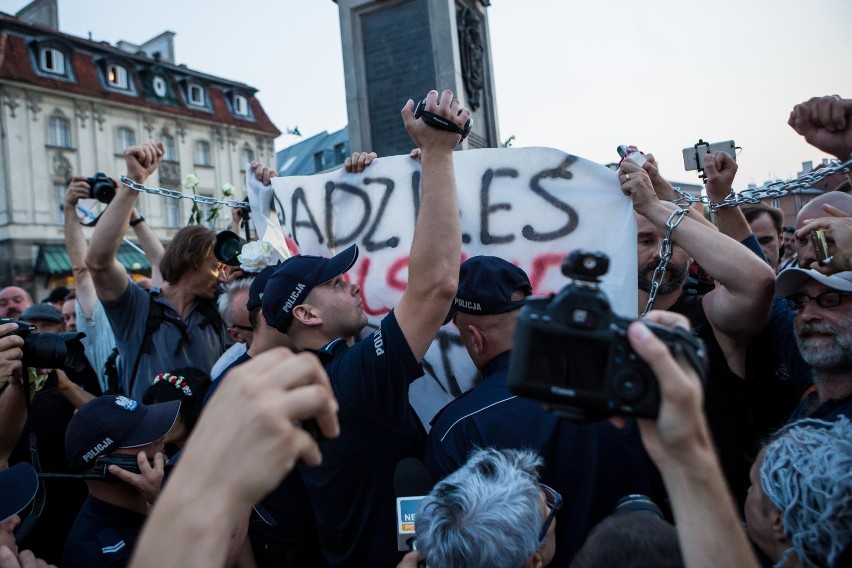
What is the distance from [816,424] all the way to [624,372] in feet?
3.38

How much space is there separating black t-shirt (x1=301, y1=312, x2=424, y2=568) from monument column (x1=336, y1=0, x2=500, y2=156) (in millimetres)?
4521

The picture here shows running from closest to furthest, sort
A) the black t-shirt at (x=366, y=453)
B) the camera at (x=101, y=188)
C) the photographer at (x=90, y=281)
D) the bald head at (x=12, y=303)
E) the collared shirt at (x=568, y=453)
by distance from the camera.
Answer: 1. the collared shirt at (x=568, y=453)
2. the black t-shirt at (x=366, y=453)
3. the camera at (x=101, y=188)
4. the photographer at (x=90, y=281)
5. the bald head at (x=12, y=303)

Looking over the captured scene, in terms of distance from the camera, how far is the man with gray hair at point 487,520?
59.4 inches

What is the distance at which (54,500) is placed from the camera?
127 inches

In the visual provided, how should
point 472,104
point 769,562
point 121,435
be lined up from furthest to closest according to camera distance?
point 472,104 → point 121,435 → point 769,562

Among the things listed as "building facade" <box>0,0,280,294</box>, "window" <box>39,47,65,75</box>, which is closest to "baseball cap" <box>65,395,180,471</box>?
"building facade" <box>0,0,280,294</box>

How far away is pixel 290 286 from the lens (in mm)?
2600

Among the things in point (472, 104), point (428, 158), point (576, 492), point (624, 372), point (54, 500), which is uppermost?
point (472, 104)

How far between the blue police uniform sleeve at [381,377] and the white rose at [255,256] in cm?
135

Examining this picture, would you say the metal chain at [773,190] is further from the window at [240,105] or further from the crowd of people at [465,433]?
the window at [240,105]

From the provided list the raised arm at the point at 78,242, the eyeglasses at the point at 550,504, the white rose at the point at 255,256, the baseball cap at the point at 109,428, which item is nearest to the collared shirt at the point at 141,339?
the raised arm at the point at 78,242

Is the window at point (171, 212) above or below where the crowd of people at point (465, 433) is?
above

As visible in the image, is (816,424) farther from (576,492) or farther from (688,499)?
(688,499)

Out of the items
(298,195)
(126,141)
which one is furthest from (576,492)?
(126,141)
